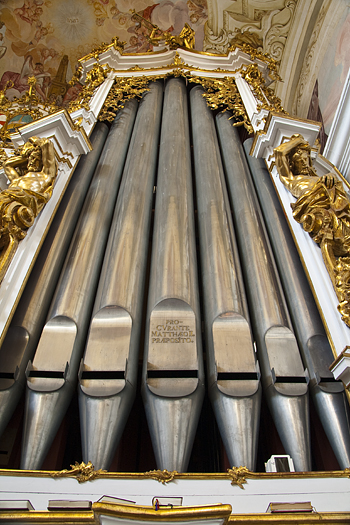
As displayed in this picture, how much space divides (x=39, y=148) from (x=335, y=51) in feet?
14.8

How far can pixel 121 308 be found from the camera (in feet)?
9.34

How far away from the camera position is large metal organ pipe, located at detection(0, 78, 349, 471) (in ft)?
7.72

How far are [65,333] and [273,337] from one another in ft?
4.09

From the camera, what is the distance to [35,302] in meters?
2.96

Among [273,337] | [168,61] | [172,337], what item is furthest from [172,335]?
[168,61]

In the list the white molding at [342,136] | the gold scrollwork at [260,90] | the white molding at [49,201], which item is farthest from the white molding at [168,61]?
the white molding at [49,201]

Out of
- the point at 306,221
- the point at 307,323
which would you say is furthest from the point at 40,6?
the point at 307,323

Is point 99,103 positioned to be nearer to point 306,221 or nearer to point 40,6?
point 306,221

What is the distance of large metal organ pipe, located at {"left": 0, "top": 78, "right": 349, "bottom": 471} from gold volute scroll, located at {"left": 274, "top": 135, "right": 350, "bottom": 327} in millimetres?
270

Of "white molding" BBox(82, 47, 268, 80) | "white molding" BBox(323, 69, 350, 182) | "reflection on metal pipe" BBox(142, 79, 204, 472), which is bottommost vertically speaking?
"reflection on metal pipe" BBox(142, 79, 204, 472)

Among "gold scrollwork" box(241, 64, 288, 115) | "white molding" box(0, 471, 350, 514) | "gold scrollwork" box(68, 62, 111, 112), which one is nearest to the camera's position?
"white molding" box(0, 471, 350, 514)

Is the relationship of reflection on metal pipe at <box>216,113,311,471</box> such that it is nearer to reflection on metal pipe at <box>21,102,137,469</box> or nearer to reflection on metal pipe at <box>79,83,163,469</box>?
reflection on metal pipe at <box>79,83,163,469</box>

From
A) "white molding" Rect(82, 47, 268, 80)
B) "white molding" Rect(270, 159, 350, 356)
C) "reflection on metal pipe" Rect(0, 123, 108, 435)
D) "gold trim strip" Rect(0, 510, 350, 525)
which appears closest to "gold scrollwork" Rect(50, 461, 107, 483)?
"gold trim strip" Rect(0, 510, 350, 525)

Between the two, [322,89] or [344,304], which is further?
[322,89]
